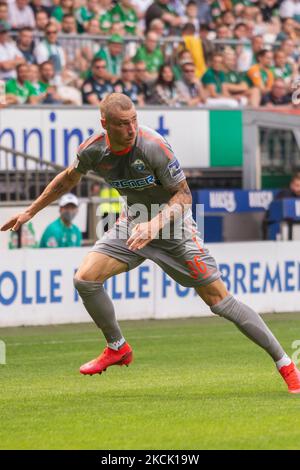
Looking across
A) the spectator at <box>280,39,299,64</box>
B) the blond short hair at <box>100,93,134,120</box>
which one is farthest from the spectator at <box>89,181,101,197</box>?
the blond short hair at <box>100,93,134,120</box>

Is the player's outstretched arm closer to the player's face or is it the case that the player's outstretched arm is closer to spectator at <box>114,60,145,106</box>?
the player's face

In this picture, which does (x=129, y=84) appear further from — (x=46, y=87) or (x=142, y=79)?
(x=46, y=87)

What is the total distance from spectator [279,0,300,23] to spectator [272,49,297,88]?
1804mm

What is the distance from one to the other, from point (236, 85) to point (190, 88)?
113 cm

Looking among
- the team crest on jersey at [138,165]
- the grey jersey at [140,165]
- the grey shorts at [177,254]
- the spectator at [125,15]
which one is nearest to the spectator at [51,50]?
the spectator at [125,15]

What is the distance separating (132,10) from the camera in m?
22.1

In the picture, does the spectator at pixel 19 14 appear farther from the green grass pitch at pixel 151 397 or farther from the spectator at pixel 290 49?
the green grass pitch at pixel 151 397

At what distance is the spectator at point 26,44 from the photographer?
63.1 ft

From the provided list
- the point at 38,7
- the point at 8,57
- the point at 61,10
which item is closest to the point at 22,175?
the point at 8,57

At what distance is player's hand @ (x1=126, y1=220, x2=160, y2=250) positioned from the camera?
8.73 meters

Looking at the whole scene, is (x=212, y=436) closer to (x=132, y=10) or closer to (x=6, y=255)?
(x=6, y=255)

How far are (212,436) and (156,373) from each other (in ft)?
11.9

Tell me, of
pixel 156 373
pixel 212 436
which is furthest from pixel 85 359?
pixel 212 436
